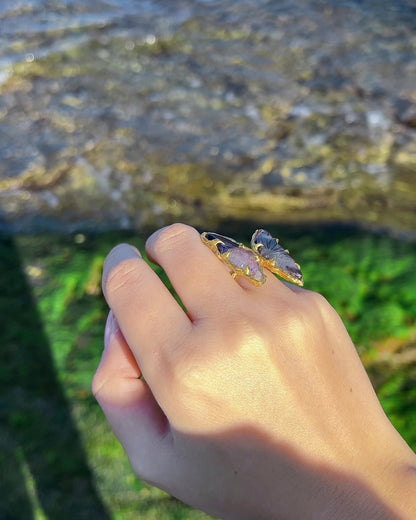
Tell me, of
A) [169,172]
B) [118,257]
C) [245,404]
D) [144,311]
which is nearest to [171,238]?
[118,257]

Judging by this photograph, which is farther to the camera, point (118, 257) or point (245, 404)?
point (118, 257)

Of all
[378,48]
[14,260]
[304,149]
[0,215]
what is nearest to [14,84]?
[0,215]

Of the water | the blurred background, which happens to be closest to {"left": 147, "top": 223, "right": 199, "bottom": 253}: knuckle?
the blurred background

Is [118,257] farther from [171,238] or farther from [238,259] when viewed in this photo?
[238,259]

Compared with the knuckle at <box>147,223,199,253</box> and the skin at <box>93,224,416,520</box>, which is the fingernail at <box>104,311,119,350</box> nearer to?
the skin at <box>93,224,416,520</box>

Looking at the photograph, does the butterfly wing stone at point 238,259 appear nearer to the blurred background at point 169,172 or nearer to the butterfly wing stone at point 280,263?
the butterfly wing stone at point 280,263

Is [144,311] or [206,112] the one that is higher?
[144,311]

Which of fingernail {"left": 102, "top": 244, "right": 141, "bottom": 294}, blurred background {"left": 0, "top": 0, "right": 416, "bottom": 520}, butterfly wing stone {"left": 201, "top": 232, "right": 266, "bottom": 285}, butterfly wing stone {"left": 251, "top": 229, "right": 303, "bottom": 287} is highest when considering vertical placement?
butterfly wing stone {"left": 201, "top": 232, "right": 266, "bottom": 285}
